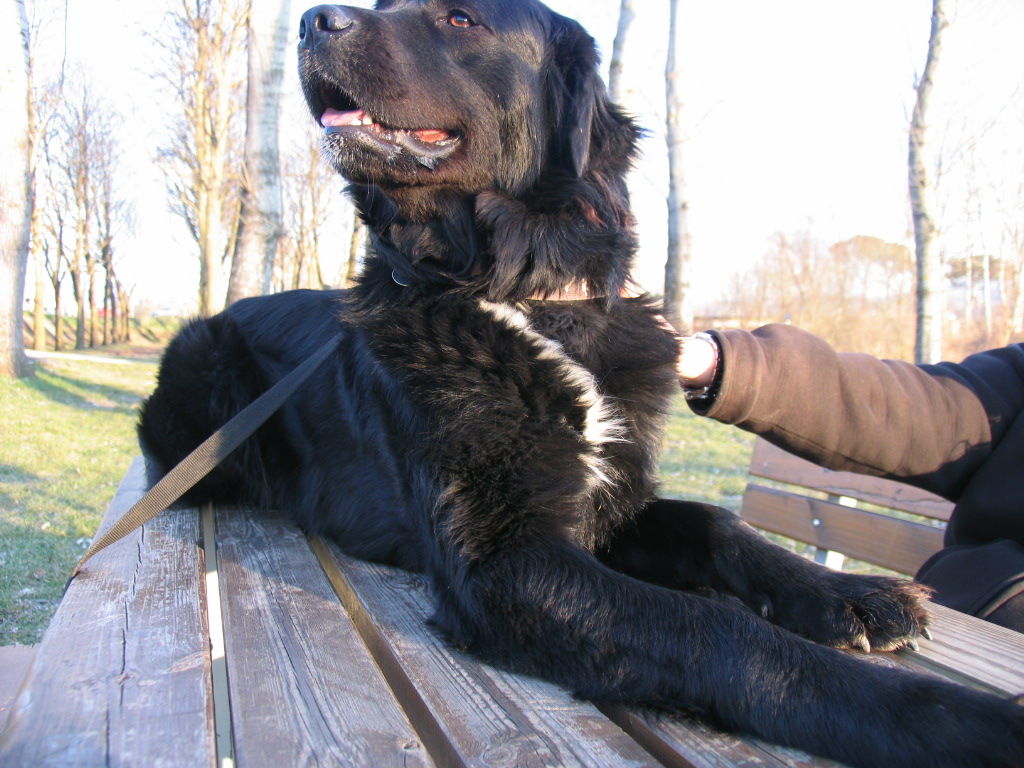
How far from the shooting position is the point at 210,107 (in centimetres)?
1630

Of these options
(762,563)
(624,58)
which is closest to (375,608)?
(762,563)

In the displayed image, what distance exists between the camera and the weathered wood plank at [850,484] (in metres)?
2.73

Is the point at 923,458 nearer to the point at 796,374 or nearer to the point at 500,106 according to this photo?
the point at 796,374

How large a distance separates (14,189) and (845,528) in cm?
1158

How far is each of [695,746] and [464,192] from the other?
159cm

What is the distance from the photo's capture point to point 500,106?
215cm

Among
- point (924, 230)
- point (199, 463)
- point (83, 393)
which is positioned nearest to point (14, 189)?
point (83, 393)

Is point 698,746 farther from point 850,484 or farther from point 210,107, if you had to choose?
point 210,107

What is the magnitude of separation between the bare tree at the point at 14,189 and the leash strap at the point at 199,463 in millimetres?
10124

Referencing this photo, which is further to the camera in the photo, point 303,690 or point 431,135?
point 431,135

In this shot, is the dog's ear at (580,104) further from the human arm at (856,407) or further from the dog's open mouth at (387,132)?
the human arm at (856,407)

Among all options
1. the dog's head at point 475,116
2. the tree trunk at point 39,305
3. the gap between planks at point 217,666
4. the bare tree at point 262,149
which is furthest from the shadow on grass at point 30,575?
the tree trunk at point 39,305

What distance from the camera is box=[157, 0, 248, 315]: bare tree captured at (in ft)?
46.6

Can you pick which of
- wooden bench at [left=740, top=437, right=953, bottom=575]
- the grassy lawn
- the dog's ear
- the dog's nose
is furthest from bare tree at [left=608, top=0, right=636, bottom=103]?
the dog's nose
